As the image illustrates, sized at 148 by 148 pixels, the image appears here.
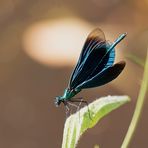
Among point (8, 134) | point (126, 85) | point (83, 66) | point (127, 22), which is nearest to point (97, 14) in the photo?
point (127, 22)

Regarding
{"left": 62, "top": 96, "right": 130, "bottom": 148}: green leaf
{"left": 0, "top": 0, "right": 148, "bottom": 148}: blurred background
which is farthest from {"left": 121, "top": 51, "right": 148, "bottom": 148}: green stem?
{"left": 0, "top": 0, "right": 148, "bottom": 148}: blurred background

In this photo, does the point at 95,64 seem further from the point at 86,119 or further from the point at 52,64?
the point at 52,64

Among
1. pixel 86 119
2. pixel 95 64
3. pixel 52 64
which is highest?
pixel 52 64

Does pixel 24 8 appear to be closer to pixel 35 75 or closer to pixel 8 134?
pixel 35 75

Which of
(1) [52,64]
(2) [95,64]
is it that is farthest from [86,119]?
(1) [52,64]

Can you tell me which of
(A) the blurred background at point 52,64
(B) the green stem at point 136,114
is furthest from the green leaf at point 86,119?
(A) the blurred background at point 52,64
